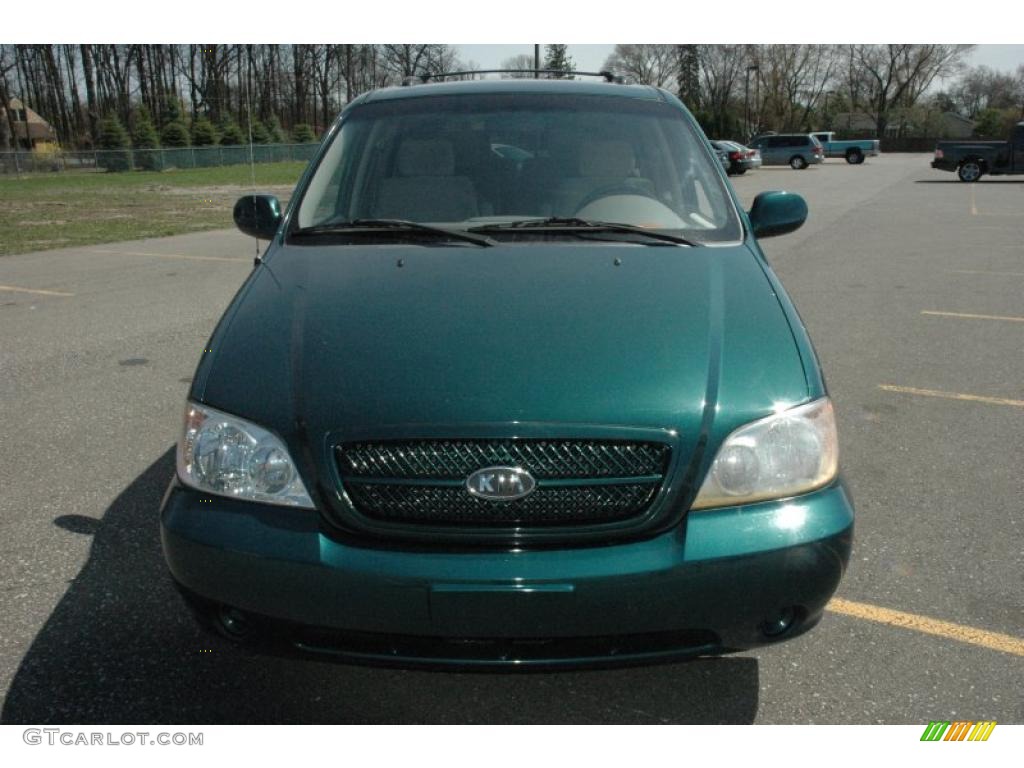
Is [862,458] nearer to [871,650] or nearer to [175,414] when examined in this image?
[871,650]

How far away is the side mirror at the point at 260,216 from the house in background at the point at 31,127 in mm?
75705

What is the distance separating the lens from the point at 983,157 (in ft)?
101

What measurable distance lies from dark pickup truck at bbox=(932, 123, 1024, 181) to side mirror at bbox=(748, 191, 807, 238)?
98.7 feet

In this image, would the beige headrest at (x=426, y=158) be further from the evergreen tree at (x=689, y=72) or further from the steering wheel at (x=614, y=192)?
the evergreen tree at (x=689, y=72)

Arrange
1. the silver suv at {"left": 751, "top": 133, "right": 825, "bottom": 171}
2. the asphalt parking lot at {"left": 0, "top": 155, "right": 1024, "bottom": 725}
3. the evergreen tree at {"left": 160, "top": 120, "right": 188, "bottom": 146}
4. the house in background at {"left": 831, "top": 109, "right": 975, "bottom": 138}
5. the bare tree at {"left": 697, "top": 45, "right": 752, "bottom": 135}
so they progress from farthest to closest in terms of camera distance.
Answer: the bare tree at {"left": 697, "top": 45, "right": 752, "bottom": 135}
the house in background at {"left": 831, "top": 109, "right": 975, "bottom": 138}
the evergreen tree at {"left": 160, "top": 120, "right": 188, "bottom": 146}
the silver suv at {"left": 751, "top": 133, "right": 825, "bottom": 171}
the asphalt parking lot at {"left": 0, "top": 155, "right": 1024, "bottom": 725}

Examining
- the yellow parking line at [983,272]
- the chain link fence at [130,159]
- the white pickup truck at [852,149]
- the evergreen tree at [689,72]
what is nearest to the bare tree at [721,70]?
the evergreen tree at [689,72]

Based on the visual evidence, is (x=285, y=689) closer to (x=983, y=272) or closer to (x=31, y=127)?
(x=983, y=272)

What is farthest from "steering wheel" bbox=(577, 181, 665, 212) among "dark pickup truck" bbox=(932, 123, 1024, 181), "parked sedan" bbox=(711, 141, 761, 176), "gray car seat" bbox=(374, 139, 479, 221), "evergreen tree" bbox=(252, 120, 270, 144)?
"evergreen tree" bbox=(252, 120, 270, 144)

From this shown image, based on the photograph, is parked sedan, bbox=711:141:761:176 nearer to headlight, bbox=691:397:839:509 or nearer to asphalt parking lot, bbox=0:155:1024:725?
asphalt parking lot, bbox=0:155:1024:725

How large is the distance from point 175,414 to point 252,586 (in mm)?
3297

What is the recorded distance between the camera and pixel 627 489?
223 cm

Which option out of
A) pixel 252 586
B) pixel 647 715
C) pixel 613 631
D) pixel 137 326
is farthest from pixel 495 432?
pixel 137 326

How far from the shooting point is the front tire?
3112 centimetres

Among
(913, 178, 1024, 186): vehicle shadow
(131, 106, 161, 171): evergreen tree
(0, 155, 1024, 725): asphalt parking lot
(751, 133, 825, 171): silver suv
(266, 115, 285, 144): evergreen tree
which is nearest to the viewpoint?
(0, 155, 1024, 725): asphalt parking lot
